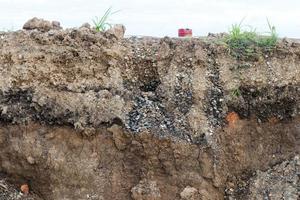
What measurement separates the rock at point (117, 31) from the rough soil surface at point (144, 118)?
23 mm

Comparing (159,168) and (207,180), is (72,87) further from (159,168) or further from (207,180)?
(207,180)

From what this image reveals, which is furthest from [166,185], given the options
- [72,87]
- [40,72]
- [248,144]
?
[40,72]

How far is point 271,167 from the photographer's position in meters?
3.52

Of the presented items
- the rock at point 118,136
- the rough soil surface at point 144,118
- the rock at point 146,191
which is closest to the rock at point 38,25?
the rough soil surface at point 144,118

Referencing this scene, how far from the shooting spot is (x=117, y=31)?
3.65 m

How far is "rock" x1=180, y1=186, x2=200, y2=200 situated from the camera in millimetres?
3352

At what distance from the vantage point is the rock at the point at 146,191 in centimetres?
339

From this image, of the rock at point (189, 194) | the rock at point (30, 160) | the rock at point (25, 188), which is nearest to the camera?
the rock at point (189, 194)

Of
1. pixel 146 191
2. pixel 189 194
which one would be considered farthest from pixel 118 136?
pixel 189 194

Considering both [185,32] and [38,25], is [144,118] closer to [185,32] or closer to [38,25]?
[185,32]

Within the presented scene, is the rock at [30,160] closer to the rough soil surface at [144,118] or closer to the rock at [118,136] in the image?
the rough soil surface at [144,118]

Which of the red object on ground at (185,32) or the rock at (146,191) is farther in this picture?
the red object on ground at (185,32)

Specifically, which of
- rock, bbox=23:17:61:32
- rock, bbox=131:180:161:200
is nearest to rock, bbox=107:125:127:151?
rock, bbox=131:180:161:200

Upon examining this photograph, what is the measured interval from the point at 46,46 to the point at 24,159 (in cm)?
75
